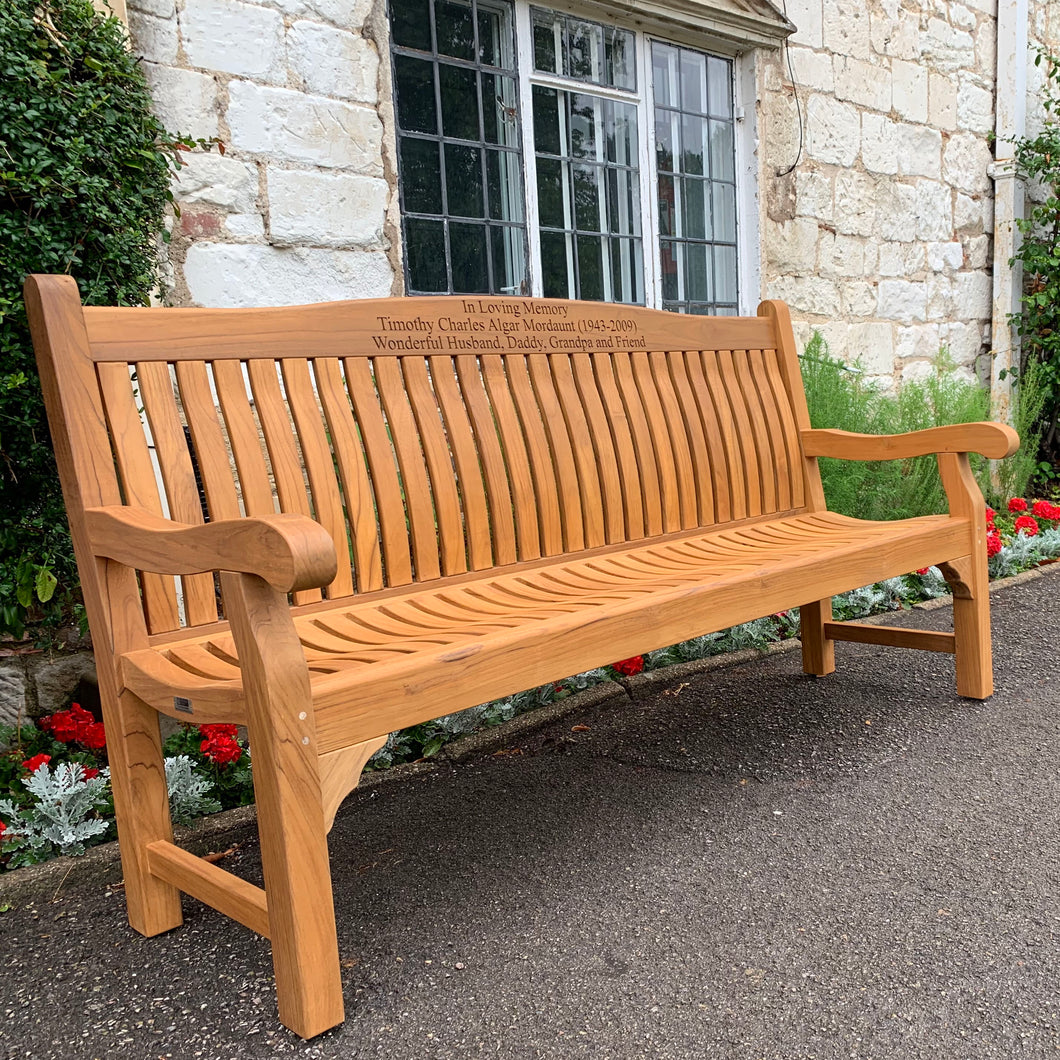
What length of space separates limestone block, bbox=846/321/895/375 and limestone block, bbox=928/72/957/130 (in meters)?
1.38

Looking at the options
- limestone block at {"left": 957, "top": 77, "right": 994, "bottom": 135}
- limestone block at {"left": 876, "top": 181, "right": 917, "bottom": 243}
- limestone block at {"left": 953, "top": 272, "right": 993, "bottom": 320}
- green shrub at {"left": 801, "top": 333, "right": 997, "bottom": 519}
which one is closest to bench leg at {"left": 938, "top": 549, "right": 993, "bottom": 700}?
green shrub at {"left": 801, "top": 333, "right": 997, "bottom": 519}

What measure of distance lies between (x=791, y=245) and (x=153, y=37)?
3314 millimetres

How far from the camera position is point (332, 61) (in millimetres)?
3387

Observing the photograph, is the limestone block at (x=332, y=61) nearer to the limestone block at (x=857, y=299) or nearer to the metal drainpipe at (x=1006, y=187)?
the limestone block at (x=857, y=299)

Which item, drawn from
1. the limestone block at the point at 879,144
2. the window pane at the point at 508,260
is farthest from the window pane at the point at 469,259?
the limestone block at the point at 879,144

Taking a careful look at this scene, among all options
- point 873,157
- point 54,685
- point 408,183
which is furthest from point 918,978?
point 873,157

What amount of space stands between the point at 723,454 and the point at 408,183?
5.99 ft

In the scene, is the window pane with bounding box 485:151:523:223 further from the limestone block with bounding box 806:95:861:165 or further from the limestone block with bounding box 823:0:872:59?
the limestone block with bounding box 823:0:872:59

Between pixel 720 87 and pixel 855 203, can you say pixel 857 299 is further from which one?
pixel 720 87

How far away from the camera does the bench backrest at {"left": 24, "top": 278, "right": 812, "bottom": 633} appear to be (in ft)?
6.06

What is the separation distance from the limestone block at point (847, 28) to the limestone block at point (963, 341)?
173cm

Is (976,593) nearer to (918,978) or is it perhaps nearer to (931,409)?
(918,978)

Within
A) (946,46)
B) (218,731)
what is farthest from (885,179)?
(218,731)

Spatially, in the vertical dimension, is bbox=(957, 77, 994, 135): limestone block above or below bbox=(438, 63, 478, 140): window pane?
above
